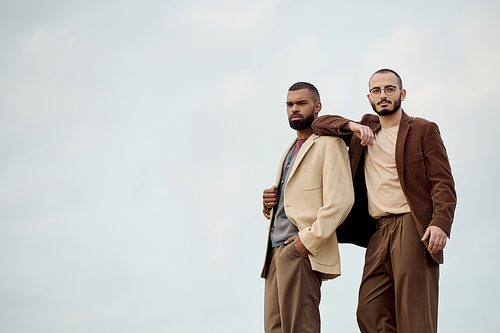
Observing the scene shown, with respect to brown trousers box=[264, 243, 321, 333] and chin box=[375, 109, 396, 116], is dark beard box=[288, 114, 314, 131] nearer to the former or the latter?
chin box=[375, 109, 396, 116]

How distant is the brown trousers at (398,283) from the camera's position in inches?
203

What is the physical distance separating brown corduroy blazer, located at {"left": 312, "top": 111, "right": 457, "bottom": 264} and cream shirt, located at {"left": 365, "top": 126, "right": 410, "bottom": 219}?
0.09 meters

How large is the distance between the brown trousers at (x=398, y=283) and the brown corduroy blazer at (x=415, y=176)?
12 cm

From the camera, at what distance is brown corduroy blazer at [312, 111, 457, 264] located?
17.2 ft

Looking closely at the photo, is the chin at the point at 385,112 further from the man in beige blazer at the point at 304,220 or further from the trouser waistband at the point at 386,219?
the trouser waistband at the point at 386,219

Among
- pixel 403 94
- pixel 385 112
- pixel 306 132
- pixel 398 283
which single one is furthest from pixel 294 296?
pixel 403 94

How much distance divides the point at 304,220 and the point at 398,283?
927 mm

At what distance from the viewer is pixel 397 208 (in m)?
5.38

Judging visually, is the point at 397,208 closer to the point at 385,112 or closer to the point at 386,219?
the point at 386,219

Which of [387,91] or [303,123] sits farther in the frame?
[303,123]

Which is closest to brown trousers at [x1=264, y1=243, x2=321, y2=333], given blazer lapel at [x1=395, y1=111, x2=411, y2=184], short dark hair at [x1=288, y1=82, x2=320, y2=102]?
blazer lapel at [x1=395, y1=111, x2=411, y2=184]

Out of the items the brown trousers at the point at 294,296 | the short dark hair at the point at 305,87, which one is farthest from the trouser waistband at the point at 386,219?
the short dark hair at the point at 305,87

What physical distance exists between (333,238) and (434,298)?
954mm

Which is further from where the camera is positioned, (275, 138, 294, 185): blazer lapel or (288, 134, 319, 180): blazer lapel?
(275, 138, 294, 185): blazer lapel
